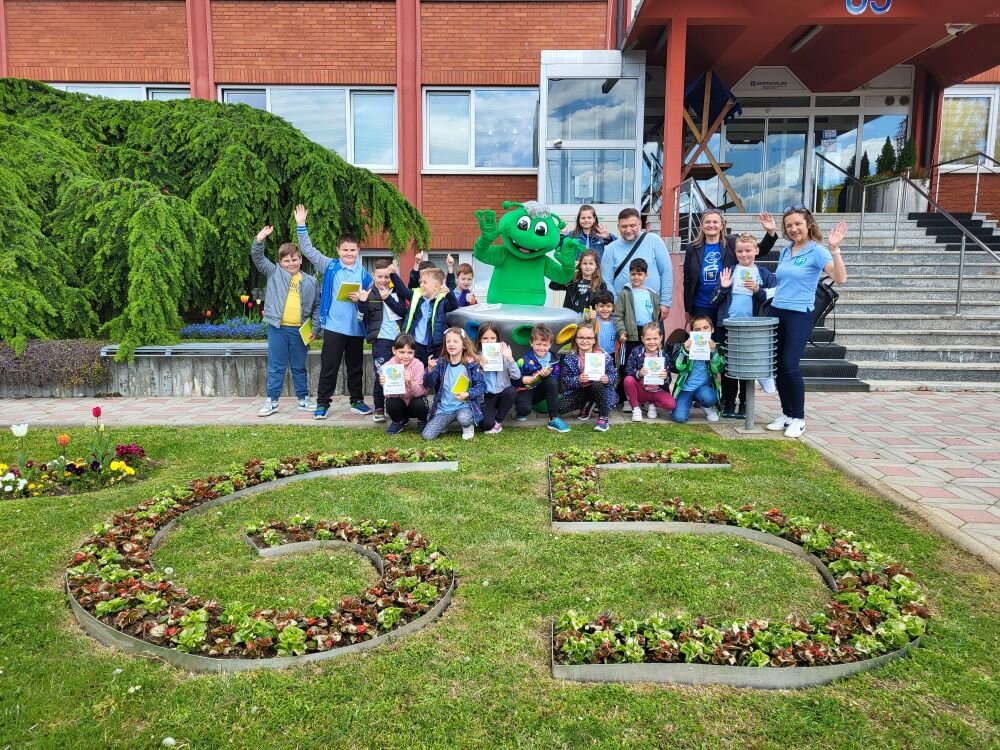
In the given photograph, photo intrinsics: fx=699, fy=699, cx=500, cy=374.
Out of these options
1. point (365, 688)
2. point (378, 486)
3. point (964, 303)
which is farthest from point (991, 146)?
point (365, 688)

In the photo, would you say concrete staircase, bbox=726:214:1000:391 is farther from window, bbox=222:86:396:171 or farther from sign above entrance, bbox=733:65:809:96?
window, bbox=222:86:396:171

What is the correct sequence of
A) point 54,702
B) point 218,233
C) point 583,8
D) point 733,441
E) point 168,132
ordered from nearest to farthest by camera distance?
point 54,702 < point 733,441 < point 218,233 < point 168,132 < point 583,8

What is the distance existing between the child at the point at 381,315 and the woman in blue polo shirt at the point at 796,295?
3.63 m

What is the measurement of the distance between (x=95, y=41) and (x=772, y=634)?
17.2m

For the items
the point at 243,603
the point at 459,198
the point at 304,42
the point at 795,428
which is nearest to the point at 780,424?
the point at 795,428

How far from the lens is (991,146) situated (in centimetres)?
1639

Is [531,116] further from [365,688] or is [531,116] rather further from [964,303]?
[365,688]

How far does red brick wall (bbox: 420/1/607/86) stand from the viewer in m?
14.5

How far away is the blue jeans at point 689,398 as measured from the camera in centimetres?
695

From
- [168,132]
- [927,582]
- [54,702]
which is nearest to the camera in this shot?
[54,702]

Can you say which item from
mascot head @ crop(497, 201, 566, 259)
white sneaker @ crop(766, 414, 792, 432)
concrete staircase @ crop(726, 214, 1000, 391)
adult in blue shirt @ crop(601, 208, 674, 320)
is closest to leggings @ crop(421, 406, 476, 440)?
mascot head @ crop(497, 201, 566, 259)

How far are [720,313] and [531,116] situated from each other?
9395 mm

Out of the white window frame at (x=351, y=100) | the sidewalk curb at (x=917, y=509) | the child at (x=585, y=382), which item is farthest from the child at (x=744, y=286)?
the white window frame at (x=351, y=100)

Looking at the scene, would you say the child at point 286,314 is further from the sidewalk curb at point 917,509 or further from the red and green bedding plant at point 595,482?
the sidewalk curb at point 917,509
